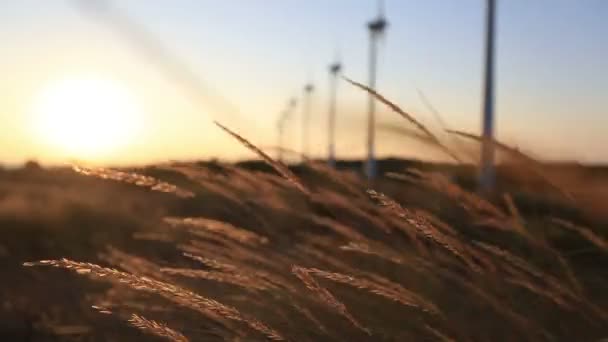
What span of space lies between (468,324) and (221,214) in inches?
401

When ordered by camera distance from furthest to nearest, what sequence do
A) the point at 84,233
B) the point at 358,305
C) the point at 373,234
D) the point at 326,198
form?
the point at 84,233
the point at 373,234
the point at 326,198
the point at 358,305

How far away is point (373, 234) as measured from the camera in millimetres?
5789

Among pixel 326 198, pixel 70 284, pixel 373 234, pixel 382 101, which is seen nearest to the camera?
pixel 382 101

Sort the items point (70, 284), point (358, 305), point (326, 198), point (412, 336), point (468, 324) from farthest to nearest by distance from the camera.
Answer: point (70, 284) → point (326, 198) → point (358, 305) → point (468, 324) → point (412, 336)

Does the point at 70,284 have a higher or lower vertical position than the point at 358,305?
lower

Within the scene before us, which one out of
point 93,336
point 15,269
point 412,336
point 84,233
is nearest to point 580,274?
point 412,336

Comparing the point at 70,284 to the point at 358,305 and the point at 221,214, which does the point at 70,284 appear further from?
the point at 221,214

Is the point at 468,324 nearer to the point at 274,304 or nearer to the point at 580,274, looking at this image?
the point at 274,304

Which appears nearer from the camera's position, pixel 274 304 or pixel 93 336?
Answer: pixel 274 304

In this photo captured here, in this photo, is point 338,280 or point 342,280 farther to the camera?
point 338,280

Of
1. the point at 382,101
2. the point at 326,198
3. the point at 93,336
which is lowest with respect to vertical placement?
the point at 93,336

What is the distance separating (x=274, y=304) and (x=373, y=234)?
2069 mm

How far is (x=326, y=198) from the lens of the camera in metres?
4.05

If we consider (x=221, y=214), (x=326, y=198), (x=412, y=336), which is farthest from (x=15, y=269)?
(x=221, y=214)
